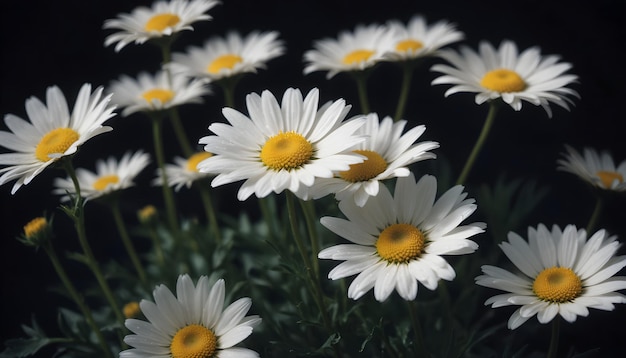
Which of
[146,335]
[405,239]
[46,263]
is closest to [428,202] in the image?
[405,239]

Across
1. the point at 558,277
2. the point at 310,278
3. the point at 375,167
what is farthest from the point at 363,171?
the point at 558,277

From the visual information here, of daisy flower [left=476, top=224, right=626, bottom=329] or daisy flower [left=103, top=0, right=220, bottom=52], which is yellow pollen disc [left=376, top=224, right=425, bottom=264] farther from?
daisy flower [left=103, top=0, right=220, bottom=52]

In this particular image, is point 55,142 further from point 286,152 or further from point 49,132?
point 286,152

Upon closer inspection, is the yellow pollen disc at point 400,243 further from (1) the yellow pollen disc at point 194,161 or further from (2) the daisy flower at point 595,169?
(1) the yellow pollen disc at point 194,161

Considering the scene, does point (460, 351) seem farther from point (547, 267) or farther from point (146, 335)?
point (146, 335)

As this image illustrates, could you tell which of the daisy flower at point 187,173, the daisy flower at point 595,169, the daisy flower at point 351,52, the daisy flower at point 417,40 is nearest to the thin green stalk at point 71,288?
the daisy flower at point 187,173
